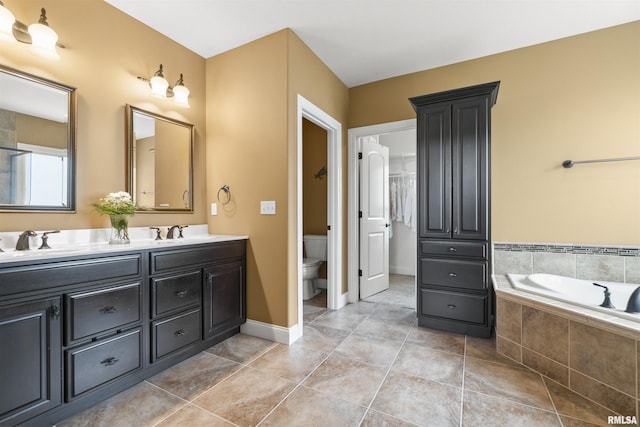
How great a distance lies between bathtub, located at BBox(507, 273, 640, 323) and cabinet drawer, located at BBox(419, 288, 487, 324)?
0.35 meters

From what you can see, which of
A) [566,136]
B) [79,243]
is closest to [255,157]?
[79,243]

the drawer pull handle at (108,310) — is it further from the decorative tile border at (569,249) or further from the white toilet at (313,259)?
the decorative tile border at (569,249)

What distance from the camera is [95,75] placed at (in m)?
2.00

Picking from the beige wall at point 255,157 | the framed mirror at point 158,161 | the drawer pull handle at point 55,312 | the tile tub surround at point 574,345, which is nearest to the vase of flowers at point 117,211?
the framed mirror at point 158,161

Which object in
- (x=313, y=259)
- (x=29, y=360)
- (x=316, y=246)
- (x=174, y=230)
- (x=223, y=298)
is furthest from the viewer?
(x=316, y=246)

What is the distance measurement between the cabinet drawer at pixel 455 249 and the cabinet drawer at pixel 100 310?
2.36 meters

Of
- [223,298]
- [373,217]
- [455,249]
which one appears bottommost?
[223,298]

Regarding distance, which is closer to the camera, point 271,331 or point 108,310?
point 108,310

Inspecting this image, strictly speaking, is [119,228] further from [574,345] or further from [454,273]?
[574,345]

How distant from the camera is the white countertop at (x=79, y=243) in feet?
4.53

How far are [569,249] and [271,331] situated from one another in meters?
2.72

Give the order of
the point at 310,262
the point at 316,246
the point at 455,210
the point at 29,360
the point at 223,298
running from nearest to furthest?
1. the point at 29,360
2. the point at 223,298
3. the point at 455,210
4. the point at 310,262
5. the point at 316,246

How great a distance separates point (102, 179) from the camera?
2025 mm

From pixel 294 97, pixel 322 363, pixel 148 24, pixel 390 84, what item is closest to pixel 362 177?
pixel 390 84
